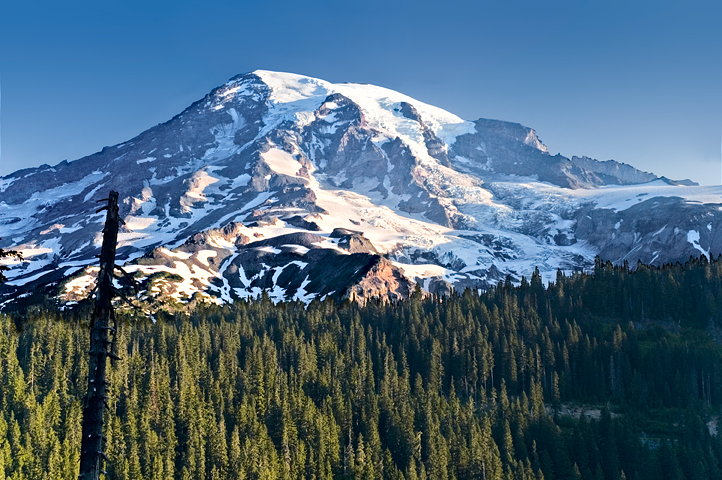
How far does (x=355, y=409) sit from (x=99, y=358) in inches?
6008

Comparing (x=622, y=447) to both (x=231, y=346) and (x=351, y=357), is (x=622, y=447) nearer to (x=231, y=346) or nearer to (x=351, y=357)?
(x=351, y=357)

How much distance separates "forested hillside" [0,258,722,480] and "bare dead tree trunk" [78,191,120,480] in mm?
116296

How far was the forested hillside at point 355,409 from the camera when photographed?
5463 inches

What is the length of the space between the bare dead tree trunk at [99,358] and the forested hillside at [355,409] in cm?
11630

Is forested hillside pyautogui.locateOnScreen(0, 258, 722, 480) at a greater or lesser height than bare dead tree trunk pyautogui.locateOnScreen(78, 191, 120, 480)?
lesser

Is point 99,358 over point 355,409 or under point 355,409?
over

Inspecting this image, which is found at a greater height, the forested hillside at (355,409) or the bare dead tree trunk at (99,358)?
the bare dead tree trunk at (99,358)

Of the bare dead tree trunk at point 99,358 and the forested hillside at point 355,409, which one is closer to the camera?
the bare dead tree trunk at point 99,358

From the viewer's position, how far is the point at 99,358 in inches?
731

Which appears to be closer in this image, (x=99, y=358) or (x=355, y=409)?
(x=99, y=358)

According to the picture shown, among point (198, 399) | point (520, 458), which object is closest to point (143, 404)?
point (198, 399)

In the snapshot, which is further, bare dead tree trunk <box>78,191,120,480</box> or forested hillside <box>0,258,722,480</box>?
forested hillside <box>0,258,722,480</box>

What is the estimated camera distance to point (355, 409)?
167m

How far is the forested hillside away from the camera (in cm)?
13875
